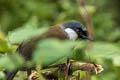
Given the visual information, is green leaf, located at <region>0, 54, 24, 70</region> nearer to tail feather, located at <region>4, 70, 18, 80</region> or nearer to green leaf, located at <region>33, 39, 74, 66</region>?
green leaf, located at <region>33, 39, 74, 66</region>

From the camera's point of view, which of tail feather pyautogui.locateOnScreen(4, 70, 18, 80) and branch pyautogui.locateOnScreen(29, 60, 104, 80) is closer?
branch pyautogui.locateOnScreen(29, 60, 104, 80)

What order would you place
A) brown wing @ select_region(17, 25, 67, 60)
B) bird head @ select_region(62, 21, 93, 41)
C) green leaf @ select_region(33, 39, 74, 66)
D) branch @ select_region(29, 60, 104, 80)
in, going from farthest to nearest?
bird head @ select_region(62, 21, 93, 41), brown wing @ select_region(17, 25, 67, 60), branch @ select_region(29, 60, 104, 80), green leaf @ select_region(33, 39, 74, 66)

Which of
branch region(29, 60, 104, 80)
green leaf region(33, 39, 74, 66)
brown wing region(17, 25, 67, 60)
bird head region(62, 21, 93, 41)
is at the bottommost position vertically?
green leaf region(33, 39, 74, 66)

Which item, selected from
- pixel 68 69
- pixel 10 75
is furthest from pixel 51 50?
pixel 10 75

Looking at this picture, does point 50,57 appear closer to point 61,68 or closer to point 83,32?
point 61,68

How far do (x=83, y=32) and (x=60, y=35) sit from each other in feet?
0.87

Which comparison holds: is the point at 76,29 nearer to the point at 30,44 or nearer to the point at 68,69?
the point at 30,44

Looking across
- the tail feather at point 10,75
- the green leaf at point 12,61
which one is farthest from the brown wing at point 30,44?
the green leaf at point 12,61

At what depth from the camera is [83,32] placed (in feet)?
9.37


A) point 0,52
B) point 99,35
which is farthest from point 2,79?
point 99,35

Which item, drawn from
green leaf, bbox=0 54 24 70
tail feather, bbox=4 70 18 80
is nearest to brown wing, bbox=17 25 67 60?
tail feather, bbox=4 70 18 80

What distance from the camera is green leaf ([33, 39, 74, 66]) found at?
103 centimetres

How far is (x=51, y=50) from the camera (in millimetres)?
1034

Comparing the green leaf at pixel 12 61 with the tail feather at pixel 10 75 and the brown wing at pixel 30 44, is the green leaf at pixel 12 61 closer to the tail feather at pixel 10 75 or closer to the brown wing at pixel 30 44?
the brown wing at pixel 30 44
